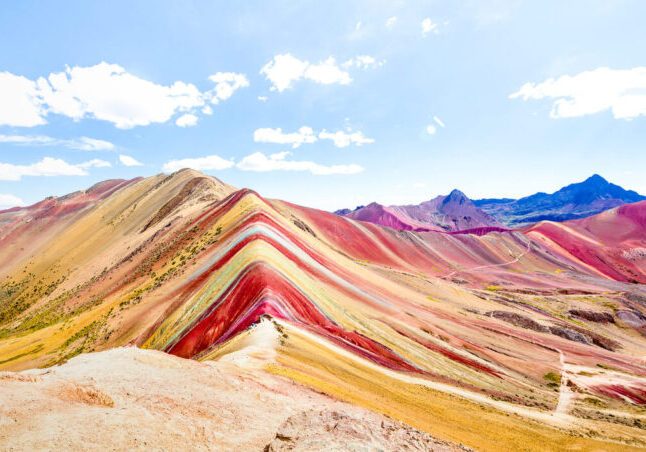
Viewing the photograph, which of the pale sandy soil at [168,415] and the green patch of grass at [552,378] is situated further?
the green patch of grass at [552,378]

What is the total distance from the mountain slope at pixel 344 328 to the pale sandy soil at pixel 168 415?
3.72 m

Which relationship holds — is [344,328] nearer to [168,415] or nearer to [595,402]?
[168,415]

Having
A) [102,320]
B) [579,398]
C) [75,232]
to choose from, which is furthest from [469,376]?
[75,232]

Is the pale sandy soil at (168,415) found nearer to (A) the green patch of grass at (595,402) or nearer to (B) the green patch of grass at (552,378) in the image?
(A) the green patch of grass at (595,402)

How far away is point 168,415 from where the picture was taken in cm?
814

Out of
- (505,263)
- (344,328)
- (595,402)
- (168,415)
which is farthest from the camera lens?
(505,263)

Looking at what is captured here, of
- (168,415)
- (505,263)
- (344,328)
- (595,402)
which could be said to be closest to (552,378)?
(595,402)

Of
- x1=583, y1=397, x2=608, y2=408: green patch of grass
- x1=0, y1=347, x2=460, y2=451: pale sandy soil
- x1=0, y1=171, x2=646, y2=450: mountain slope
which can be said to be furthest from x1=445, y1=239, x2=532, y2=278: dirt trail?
x1=0, y1=347, x2=460, y2=451: pale sandy soil

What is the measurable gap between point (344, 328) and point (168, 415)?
1774cm

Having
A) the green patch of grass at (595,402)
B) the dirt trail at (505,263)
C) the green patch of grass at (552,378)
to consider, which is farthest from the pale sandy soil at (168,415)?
the dirt trail at (505,263)

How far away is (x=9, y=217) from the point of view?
14125 cm

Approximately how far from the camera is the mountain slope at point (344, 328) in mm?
16141

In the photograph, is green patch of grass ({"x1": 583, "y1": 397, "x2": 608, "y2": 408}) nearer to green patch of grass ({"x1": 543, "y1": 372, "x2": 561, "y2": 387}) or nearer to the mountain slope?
A: the mountain slope

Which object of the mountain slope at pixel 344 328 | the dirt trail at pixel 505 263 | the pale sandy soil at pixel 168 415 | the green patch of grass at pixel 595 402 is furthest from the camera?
the dirt trail at pixel 505 263
